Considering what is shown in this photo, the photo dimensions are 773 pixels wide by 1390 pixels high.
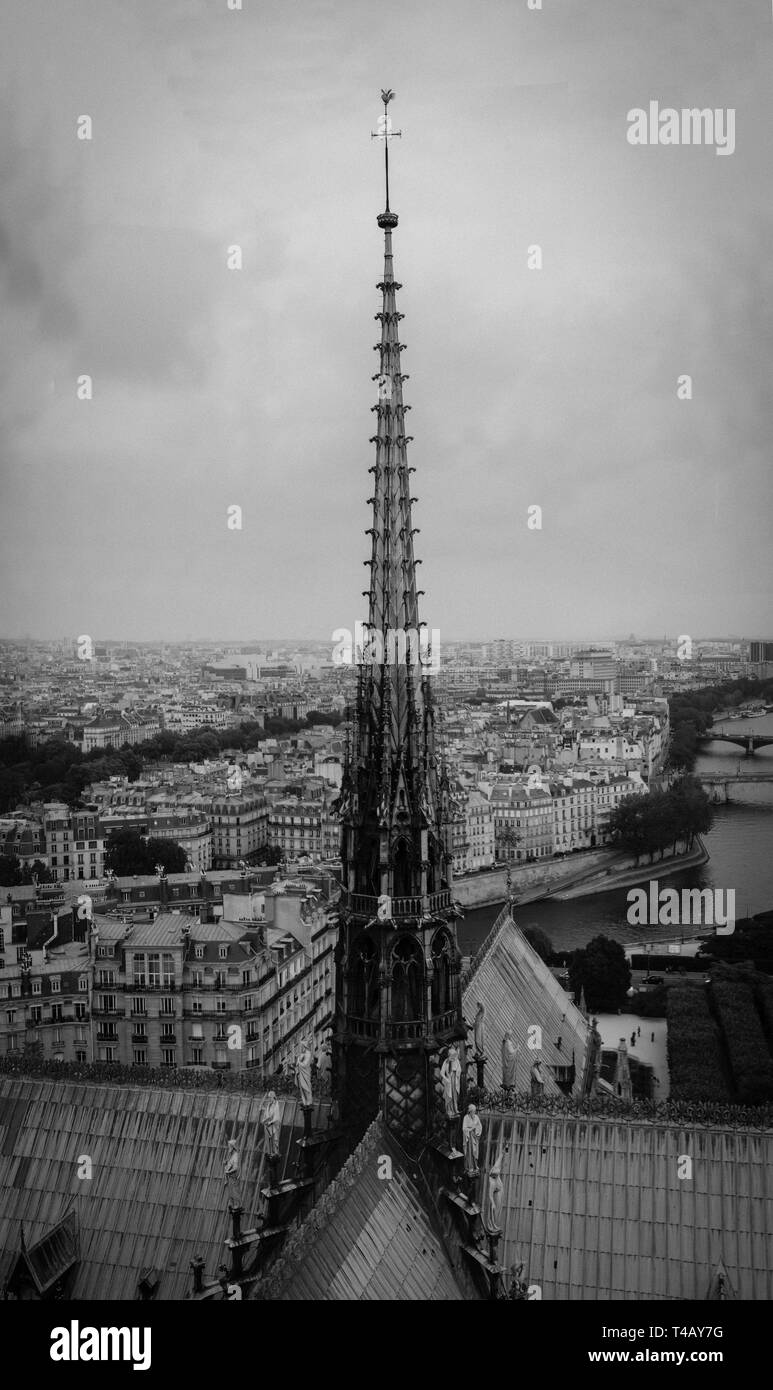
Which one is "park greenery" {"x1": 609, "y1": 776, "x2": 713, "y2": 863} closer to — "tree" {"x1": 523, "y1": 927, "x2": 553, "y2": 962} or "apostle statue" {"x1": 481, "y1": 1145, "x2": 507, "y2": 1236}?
"tree" {"x1": 523, "y1": 927, "x2": 553, "y2": 962}

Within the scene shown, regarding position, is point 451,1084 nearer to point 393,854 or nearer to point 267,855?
point 393,854

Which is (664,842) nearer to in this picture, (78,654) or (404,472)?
(78,654)

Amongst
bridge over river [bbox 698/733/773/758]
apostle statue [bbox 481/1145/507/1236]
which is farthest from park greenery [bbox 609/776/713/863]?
apostle statue [bbox 481/1145/507/1236]

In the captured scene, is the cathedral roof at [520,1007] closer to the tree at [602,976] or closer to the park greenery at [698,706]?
the tree at [602,976]

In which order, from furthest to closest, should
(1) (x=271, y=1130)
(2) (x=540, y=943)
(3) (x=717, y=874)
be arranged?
(3) (x=717, y=874) < (2) (x=540, y=943) < (1) (x=271, y=1130)

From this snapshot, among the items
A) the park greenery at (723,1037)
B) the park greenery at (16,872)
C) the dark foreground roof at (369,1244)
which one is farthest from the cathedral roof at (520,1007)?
the park greenery at (16,872)

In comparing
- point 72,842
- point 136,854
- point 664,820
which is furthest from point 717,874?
point 72,842
